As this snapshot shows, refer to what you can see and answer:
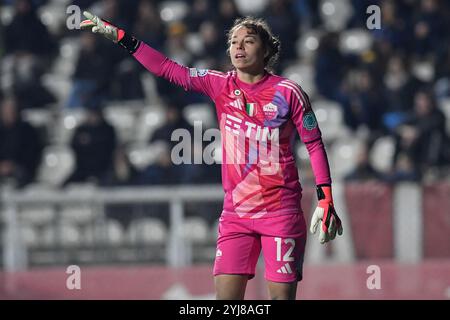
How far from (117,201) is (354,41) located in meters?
5.14

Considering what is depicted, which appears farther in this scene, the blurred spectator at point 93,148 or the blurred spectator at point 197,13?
the blurred spectator at point 197,13

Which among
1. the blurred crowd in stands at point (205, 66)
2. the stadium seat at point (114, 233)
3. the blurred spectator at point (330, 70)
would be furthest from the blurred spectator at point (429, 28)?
the stadium seat at point (114, 233)

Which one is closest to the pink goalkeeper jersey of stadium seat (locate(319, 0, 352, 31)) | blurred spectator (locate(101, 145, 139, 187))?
blurred spectator (locate(101, 145, 139, 187))

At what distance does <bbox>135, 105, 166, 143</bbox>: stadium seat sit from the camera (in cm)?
1420

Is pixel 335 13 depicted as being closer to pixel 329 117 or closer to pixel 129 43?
pixel 329 117

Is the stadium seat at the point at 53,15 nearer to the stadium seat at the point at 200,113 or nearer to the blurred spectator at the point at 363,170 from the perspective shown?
the stadium seat at the point at 200,113

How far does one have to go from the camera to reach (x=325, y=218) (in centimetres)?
698

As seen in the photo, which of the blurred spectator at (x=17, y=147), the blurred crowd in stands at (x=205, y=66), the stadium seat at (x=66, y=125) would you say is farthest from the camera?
the stadium seat at (x=66, y=125)

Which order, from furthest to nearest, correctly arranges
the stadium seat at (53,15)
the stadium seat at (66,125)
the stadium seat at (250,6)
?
the stadium seat at (53,15)
the stadium seat at (250,6)
the stadium seat at (66,125)

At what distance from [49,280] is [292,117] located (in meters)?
5.32

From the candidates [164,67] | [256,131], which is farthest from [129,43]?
[256,131]

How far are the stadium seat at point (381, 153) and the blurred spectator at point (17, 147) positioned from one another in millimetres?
3990

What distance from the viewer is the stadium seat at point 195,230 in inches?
447
